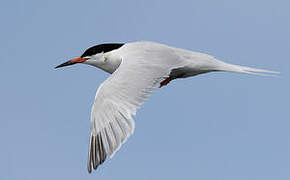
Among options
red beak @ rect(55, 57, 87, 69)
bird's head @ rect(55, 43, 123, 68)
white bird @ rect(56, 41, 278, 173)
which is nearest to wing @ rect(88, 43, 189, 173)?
white bird @ rect(56, 41, 278, 173)

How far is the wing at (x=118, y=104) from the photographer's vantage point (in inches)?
247

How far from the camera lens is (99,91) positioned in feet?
21.8

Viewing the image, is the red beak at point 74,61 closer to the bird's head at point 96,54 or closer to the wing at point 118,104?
the bird's head at point 96,54

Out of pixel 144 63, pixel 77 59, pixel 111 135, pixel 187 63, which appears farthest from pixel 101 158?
pixel 77 59

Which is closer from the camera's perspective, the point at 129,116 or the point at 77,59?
the point at 129,116

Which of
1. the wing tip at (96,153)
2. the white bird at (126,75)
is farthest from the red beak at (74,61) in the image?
the wing tip at (96,153)

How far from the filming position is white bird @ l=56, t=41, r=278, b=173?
6336mm

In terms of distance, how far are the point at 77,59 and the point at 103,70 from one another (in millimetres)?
507

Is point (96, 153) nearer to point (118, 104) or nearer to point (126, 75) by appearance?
point (118, 104)

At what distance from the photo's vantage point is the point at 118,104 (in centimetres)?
648

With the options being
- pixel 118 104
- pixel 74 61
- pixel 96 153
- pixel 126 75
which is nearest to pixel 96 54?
pixel 74 61

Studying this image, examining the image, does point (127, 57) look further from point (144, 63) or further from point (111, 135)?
point (111, 135)

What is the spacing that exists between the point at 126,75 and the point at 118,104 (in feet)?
1.76

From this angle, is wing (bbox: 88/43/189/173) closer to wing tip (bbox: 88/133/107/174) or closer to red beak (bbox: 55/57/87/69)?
wing tip (bbox: 88/133/107/174)
